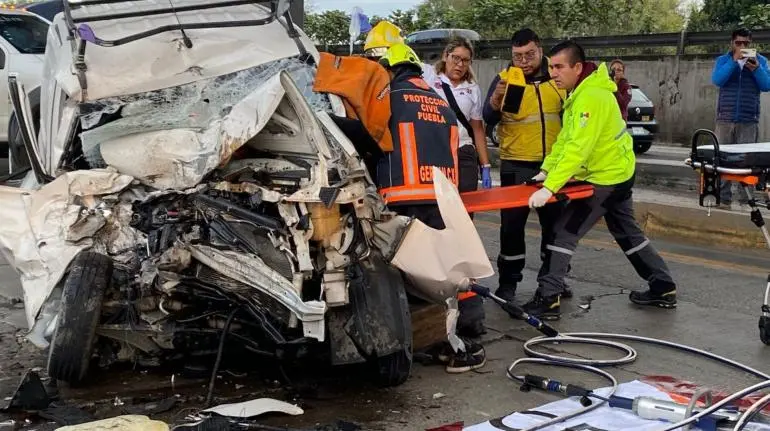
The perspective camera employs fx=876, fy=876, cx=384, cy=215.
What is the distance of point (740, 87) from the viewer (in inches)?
394

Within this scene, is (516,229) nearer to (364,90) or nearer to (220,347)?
(364,90)

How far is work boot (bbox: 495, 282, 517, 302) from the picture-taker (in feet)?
21.2

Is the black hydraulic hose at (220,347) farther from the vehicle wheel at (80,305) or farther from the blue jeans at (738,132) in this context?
the blue jeans at (738,132)

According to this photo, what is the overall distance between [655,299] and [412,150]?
8.34 ft

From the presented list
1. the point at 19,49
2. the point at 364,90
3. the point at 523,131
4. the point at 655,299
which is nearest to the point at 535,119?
the point at 523,131

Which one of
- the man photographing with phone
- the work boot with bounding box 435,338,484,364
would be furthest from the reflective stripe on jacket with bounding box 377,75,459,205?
the man photographing with phone

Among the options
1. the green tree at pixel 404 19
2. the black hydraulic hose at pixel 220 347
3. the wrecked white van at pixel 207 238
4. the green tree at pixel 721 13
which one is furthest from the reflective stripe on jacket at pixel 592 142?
the green tree at pixel 404 19

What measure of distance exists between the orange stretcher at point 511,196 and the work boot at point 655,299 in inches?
40.6

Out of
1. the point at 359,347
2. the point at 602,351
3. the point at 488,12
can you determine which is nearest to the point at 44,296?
the point at 359,347

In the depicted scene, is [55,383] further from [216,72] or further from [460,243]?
[460,243]

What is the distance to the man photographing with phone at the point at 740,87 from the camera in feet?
32.4

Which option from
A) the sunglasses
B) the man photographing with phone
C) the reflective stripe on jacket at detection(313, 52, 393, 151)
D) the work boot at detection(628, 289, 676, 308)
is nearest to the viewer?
the reflective stripe on jacket at detection(313, 52, 393, 151)

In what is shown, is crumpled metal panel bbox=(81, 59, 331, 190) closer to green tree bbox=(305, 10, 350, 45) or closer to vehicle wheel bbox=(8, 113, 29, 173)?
vehicle wheel bbox=(8, 113, 29, 173)

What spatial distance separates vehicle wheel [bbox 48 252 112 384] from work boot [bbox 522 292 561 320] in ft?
9.76
